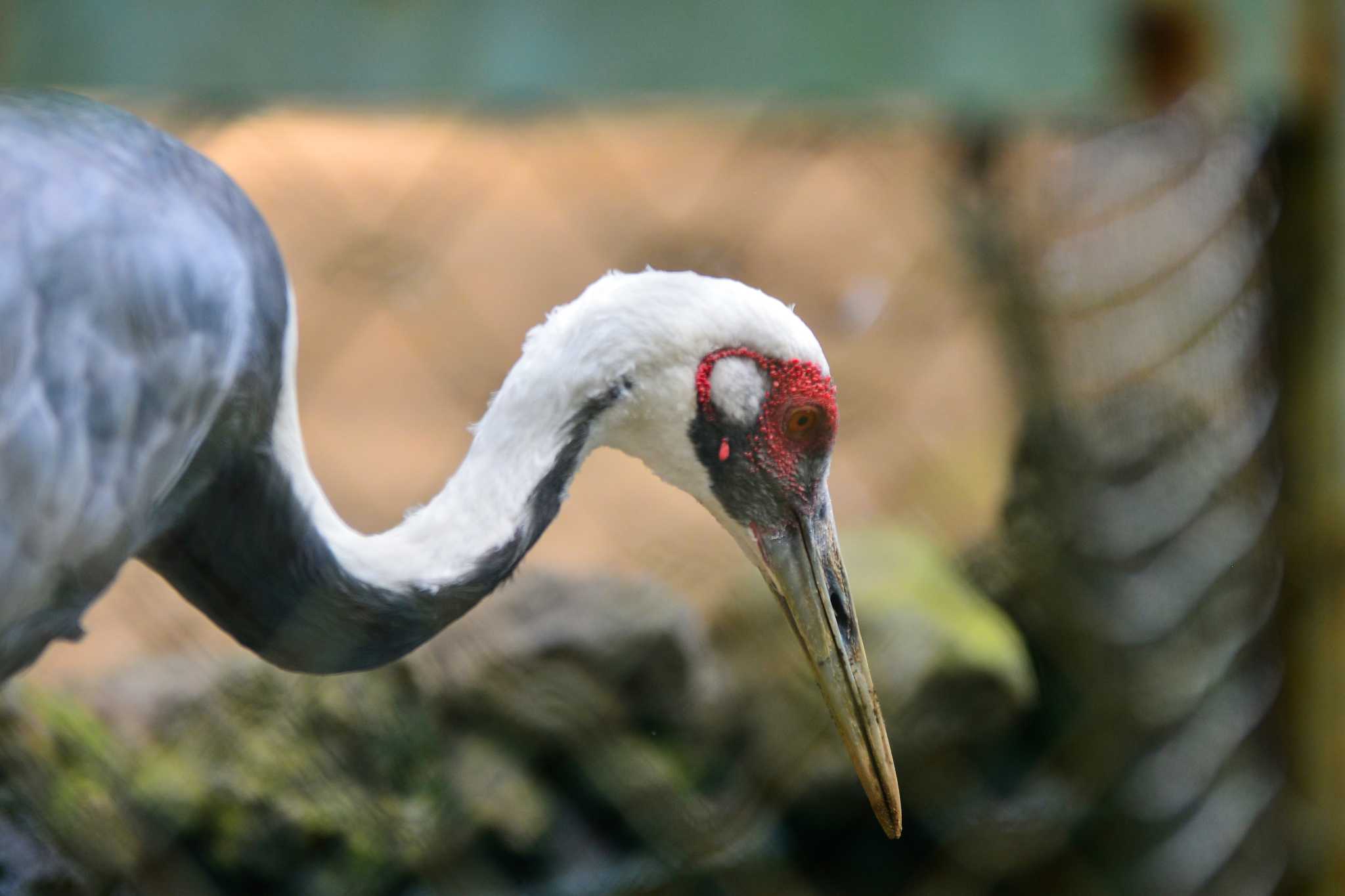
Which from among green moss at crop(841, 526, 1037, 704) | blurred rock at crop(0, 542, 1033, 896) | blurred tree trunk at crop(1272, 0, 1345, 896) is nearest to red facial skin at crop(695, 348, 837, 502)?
blurred rock at crop(0, 542, 1033, 896)

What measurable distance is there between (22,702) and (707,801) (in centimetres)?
57

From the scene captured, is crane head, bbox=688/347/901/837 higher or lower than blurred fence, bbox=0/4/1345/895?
higher

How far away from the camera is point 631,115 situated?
108 cm

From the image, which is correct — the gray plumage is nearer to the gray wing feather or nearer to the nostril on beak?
the gray wing feather

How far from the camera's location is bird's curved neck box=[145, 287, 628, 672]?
673 mm

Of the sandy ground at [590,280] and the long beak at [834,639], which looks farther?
the sandy ground at [590,280]

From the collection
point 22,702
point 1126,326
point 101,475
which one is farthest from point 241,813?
point 1126,326

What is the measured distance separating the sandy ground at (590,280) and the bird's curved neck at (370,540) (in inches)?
11.0

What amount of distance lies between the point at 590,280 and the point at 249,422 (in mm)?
796

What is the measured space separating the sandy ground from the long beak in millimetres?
403

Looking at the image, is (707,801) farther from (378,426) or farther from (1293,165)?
(1293,165)

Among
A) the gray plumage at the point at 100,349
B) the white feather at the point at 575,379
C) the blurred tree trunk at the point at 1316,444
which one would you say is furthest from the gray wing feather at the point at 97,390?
the blurred tree trunk at the point at 1316,444

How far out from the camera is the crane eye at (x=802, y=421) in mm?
686

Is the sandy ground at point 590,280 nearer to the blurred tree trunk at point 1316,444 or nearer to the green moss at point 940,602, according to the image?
the green moss at point 940,602
